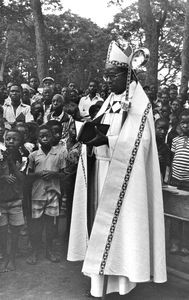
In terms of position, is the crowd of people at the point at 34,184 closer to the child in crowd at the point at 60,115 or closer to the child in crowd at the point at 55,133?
the child in crowd at the point at 55,133

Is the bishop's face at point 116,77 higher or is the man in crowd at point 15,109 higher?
the bishop's face at point 116,77

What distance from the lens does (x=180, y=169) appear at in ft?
18.4

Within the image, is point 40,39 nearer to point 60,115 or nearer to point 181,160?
point 60,115

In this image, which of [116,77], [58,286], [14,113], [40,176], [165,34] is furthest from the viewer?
[165,34]

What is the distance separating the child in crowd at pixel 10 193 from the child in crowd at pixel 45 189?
0.89 feet

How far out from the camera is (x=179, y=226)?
224 inches

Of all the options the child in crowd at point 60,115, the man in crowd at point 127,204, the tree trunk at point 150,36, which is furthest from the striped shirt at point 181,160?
the tree trunk at point 150,36

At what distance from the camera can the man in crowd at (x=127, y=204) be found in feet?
12.5

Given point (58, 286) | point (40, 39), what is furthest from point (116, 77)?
point (40, 39)

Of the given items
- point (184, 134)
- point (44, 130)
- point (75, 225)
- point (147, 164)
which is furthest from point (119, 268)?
point (184, 134)

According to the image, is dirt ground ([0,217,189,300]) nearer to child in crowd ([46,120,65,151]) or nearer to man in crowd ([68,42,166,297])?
man in crowd ([68,42,166,297])

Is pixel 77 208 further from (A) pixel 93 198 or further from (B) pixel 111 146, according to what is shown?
(B) pixel 111 146

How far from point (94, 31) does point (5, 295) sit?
32841mm

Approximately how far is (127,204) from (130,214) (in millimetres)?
92
